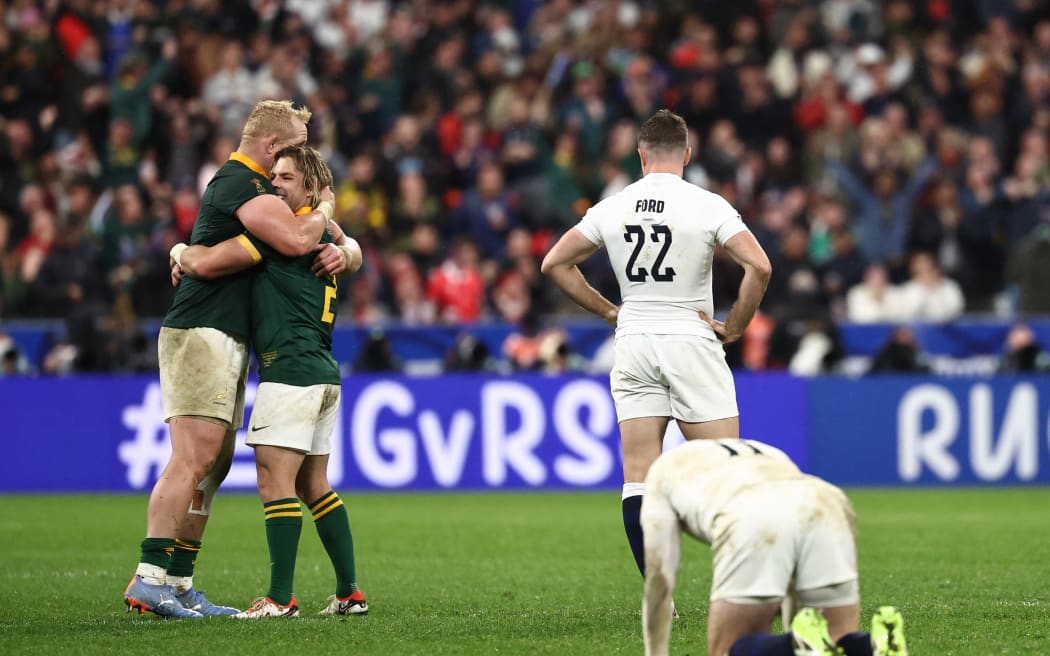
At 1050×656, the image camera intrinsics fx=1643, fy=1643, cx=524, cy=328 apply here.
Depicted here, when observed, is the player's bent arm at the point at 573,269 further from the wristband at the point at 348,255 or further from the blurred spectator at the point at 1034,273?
the blurred spectator at the point at 1034,273

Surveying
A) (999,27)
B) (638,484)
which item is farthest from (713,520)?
(999,27)

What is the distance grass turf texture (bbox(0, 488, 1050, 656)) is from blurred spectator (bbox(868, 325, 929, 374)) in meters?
1.86

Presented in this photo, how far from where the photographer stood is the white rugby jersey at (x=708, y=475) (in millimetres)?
5547

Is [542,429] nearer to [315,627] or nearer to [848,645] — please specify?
[315,627]

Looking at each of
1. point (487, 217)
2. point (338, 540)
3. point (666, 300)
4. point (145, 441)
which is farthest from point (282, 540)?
point (487, 217)

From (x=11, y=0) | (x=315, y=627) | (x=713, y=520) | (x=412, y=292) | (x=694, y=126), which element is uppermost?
(x=11, y=0)

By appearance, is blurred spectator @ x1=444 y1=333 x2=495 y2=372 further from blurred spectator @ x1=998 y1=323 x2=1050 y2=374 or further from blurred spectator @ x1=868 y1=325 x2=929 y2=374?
blurred spectator @ x1=998 y1=323 x2=1050 y2=374

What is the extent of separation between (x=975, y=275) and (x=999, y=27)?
4.28 meters

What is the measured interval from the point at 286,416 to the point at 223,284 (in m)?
0.78

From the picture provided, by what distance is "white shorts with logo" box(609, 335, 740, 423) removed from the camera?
307 inches

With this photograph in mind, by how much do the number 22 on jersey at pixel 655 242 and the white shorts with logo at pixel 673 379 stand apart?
29 centimetres

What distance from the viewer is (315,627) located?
7598 millimetres

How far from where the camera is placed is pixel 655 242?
7883 mm

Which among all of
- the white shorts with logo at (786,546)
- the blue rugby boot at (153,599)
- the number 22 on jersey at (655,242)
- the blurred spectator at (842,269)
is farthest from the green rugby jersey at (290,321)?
the blurred spectator at (842,269)
